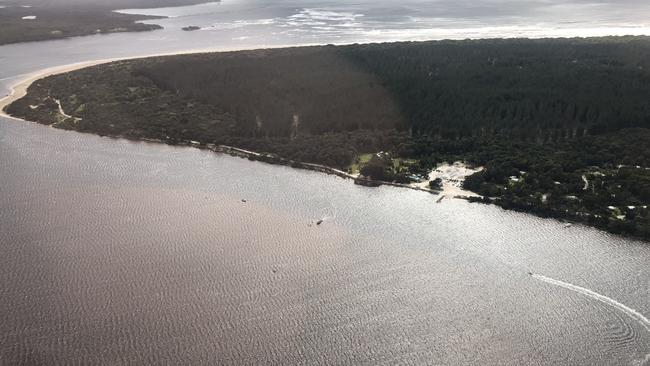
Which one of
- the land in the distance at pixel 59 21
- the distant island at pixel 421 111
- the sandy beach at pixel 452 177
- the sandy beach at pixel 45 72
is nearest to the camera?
the sandy beach at pixel 452 177

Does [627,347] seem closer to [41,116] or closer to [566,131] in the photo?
[566,131]

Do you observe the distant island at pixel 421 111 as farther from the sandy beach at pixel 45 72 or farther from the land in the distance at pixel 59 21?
the land in the distance at pixel 59 21

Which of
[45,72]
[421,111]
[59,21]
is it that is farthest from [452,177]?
[59,21]

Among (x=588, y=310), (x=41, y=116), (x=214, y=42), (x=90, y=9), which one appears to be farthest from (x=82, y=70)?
(x=90, y=9)

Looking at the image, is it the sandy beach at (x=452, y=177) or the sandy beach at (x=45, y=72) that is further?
the sandy beach at (x=45, y=72)

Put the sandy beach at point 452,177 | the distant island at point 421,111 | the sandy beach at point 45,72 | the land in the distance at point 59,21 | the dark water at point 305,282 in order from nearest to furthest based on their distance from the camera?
1. the dark water at point 305,282
2. the sandy beach at point 452,177
3. the distant island at point 421,111
4. the sandy beach at point 45,72
5. the land in the distance at point 59,21

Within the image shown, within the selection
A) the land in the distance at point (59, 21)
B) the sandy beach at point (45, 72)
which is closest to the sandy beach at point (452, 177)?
the sandy beach at point (45, 72)

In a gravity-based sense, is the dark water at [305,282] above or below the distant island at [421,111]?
below
